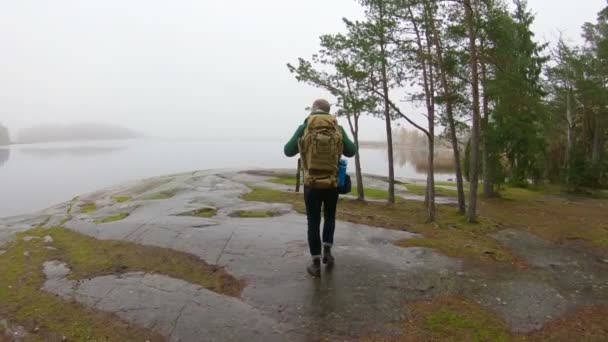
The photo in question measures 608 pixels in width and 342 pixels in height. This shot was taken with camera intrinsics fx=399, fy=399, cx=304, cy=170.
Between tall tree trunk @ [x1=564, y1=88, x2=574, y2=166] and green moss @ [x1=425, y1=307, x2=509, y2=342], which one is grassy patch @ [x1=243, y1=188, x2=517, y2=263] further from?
tall tree trunk @ [x1=564, y1=88, x2=574, y2=166]

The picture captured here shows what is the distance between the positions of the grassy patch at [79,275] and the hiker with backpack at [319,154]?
1910 millimetres

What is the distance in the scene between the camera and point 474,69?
1327 cm

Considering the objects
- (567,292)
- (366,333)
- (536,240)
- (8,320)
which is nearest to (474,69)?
(536,240)

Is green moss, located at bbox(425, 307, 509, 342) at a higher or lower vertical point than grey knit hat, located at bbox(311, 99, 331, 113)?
lower

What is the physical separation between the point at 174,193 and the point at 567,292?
17.5m

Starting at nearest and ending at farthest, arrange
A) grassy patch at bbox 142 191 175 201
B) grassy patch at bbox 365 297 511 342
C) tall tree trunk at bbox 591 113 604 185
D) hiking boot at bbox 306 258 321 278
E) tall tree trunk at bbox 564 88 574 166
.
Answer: grassy patch at bbox 365 297 511 342
hiking boot at bbox 306 258 321 278
grassy patch at bbox 142 191 175 201
tall tree trunk at bbox 564 88 574 166
tall tree trunk at bbox 591 113 604 185

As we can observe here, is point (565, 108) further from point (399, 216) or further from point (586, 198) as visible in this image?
point (399, 216)

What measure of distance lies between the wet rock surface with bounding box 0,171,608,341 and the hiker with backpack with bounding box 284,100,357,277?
123 centimetres

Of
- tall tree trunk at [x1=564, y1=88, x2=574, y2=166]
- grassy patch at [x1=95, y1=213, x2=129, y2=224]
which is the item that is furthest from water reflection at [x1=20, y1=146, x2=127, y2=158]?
tall tree trunk at [x1=564, y1=88, x2=574, y2=166]

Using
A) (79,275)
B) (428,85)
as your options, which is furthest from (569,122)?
(79,275)

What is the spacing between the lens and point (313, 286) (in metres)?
6.52

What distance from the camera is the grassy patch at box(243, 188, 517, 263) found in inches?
361

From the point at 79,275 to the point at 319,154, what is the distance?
519 cm

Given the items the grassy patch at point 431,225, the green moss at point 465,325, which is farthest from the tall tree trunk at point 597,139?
the green moss at point 465,325
